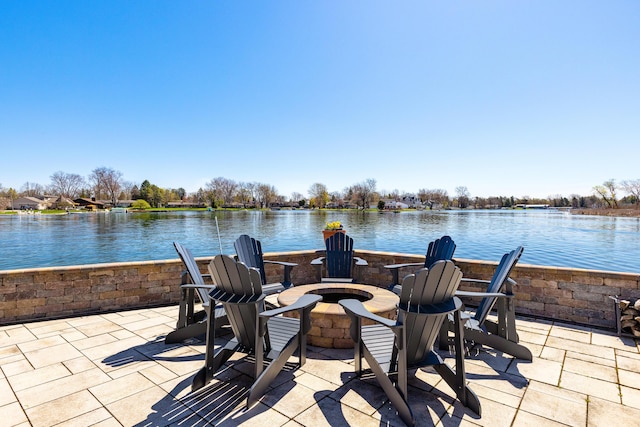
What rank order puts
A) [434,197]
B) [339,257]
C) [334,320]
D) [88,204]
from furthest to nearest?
[434,197], [88,204], [339,257], [334,320]

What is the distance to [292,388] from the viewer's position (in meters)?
2.07

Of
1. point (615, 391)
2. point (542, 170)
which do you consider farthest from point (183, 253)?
point (542, 170)

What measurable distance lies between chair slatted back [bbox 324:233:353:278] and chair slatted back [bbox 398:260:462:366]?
96.2 inches

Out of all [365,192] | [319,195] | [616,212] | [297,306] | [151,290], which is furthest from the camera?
[319,195]

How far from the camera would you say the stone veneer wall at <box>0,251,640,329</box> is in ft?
11.0

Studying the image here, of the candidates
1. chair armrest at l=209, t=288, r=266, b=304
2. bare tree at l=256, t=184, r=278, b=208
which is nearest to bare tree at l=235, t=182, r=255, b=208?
bare tree at l=256, t=184, r=278, b=208

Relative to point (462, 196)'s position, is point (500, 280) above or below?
below

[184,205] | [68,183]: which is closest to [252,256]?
[184,205]

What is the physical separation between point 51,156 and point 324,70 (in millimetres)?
45546

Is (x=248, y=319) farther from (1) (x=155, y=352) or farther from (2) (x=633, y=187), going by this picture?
(2) (x=633, y=187)

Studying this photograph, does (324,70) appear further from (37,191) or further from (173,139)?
(37,191)

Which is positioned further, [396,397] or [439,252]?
[439,252]

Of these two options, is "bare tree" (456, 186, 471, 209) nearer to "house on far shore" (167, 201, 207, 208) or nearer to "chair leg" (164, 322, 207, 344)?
"house on far shore" (167, 201, 207, 208)

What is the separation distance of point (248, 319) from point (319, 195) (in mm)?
75799
